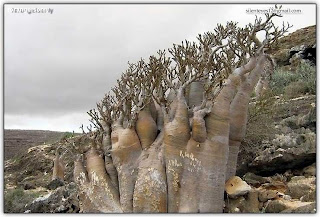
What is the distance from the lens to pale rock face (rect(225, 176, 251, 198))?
748cm

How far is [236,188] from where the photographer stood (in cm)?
758

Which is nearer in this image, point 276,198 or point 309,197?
point 309,197

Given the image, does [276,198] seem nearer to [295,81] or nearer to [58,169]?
[58,169]

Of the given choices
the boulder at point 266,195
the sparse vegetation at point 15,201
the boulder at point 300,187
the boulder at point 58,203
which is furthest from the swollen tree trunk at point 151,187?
the sparse vegetation at point 15,201

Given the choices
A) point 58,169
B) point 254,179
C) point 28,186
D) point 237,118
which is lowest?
point 28,186

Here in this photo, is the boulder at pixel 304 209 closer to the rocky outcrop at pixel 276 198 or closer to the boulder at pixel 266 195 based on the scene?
the rocky outcrop at pixel 276 198

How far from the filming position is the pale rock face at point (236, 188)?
24.5 feet

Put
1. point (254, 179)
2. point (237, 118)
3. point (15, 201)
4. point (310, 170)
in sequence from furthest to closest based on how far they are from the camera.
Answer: point (15, 201) < point (254, 179) < point (310, 170) < point (237, 118)

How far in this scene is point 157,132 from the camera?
8.23m

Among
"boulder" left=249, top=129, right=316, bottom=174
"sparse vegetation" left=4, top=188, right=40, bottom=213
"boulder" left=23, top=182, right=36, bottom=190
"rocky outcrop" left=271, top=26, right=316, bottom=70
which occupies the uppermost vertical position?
"rocky outcrop" left=271, top=26, right=316, bottom=70

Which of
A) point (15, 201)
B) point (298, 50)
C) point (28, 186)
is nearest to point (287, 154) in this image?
point (15, 201)

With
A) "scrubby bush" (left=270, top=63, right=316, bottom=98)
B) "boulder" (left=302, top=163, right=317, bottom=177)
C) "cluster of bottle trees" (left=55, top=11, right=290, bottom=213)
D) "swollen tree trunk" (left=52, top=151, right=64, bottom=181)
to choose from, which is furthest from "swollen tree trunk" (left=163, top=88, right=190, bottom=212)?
"swollen tree trunk" (left=52, top=151, right=64, bottom=181)

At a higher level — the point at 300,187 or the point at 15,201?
the point at 300,187

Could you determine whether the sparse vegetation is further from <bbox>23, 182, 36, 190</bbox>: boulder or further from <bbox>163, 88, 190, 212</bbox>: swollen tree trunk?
<bbox>163, 88, 190, 212</bbox>: swollen tree trunk
